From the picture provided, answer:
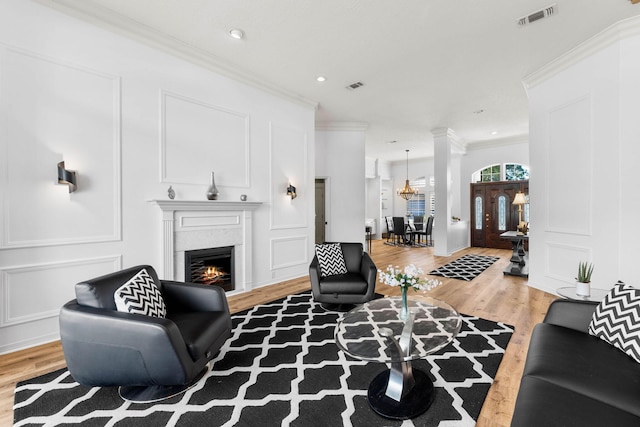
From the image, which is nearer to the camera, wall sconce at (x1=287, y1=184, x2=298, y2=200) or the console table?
wall sconce at (x1=287, y1=184, x2=298, y2=200)

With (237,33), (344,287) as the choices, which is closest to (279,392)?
(344,287)

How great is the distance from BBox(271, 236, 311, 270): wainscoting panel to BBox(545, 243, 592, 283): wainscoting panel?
12.4 feet

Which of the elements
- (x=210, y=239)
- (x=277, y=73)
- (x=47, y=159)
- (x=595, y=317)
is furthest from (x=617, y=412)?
(x=277, y=73)

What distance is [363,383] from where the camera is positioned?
2.06 metres

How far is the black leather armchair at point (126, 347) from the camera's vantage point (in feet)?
5.77

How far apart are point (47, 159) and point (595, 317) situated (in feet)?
15.3

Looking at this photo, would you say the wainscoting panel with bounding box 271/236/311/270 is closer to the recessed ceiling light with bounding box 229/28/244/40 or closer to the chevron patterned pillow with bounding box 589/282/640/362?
the recessed ceiling light with bounding box 229/28/244/40

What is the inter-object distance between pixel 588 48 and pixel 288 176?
4.36 m

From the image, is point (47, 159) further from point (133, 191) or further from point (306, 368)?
point (306, 368)

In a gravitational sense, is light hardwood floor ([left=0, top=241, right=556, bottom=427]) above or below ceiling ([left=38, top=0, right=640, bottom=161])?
below

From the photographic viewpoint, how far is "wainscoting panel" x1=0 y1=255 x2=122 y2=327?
2553 millimetres

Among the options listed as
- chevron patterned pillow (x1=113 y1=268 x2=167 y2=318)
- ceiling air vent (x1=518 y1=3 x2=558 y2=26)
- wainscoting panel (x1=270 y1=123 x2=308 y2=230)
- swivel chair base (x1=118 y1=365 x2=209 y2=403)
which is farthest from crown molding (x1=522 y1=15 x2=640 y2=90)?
swivel chair base (x1=118 y1=365 x2=209 y2=403)

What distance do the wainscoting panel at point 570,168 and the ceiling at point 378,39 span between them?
849 mm

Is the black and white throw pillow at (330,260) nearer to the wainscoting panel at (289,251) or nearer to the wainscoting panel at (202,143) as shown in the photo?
the wainscoting panel at (289,251)
